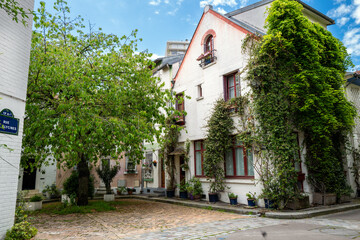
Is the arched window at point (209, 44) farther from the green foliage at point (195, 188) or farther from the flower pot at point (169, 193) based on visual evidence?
the flower pot at point (169, 193)

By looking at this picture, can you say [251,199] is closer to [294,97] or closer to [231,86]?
[294,97]

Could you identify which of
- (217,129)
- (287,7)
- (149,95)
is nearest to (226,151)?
(217,129)

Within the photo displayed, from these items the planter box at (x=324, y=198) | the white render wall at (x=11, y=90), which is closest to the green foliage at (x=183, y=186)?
the planter box at (x=324, y=198)

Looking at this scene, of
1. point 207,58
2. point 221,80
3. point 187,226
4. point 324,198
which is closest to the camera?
point 187,226

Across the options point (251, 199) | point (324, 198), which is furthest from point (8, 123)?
point (324, 198)

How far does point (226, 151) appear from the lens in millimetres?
12234

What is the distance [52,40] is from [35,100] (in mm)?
2796

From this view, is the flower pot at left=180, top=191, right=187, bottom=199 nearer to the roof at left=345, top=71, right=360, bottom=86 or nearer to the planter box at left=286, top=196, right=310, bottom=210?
the planter box at left=286, top=196, right=310, bottom=210

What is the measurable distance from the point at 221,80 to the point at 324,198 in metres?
6.81

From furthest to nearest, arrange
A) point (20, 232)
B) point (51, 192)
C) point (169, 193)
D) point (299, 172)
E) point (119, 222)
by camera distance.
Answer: point (51, 192) < point (169, 193) < point (299, 172) < point (119, 222) < point (20, 232)

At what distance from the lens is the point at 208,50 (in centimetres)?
1401

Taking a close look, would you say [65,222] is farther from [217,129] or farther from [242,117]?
[242,117]

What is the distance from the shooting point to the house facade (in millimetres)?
11203

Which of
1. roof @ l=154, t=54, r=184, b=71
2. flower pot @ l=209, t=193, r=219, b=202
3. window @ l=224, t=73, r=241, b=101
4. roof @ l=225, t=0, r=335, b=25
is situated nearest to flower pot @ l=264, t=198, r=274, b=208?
flower pot @ l=209, t=193, r=219, b=202
